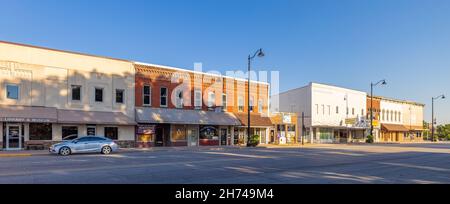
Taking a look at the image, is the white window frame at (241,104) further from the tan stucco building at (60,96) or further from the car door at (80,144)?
the car door at (80,144)

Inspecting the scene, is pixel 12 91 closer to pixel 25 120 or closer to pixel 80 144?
pixel 25 120

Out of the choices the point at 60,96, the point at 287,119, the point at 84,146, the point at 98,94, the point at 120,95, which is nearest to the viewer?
the point at 84,146

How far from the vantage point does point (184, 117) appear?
1341 inches

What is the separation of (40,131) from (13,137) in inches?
71.0

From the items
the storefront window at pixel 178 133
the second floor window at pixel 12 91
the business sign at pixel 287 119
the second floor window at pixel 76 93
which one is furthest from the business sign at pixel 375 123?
the second floor window at pixel 12 91

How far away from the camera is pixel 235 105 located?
39719 mm

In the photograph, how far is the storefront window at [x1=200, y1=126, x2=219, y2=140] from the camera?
3621 centimetres

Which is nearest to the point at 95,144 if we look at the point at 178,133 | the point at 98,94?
the point at 98,94

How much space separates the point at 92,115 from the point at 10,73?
21.4 ft

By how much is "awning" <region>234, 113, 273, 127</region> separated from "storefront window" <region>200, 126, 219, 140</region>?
3.13 meters

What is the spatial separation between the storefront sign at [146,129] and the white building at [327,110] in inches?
849

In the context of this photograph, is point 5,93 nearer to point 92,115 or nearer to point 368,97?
point 92,115
